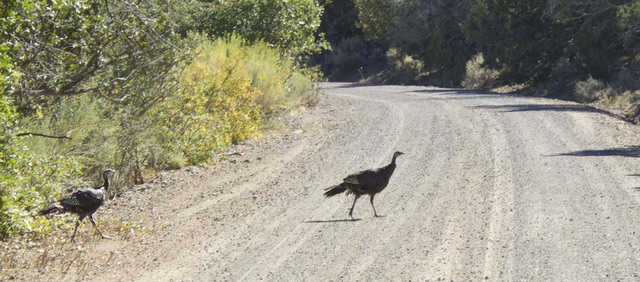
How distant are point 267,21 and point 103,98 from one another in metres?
13.2

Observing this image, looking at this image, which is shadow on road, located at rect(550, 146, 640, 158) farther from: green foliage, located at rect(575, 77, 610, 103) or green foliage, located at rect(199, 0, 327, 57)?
green foliage, located at rect(199, 0, 327, 57)

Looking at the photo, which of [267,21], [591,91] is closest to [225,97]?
[267,21]

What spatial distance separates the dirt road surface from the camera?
8.69 meters

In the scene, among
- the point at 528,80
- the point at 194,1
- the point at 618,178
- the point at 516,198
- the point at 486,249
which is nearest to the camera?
the point at 486,249

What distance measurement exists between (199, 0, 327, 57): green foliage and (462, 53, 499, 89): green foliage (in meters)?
11.4

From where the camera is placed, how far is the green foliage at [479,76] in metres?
37.7

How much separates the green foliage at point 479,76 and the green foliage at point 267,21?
1137 centimetres

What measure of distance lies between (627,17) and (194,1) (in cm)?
1381

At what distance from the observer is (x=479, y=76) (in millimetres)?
38406

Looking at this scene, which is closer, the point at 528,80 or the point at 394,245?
the point at 394,245

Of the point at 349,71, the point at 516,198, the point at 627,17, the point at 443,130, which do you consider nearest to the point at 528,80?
the point at 627,17

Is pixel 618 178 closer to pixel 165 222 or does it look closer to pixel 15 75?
pixel 165 222

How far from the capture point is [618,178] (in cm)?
1320

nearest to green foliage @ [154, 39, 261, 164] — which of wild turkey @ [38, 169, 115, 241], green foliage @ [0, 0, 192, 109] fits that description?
green foliage @ [0, 0, 192, 109]
